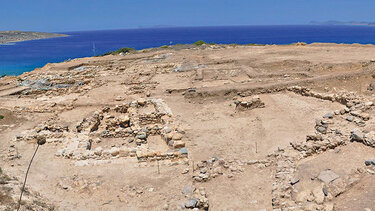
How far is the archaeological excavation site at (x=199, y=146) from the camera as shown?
6.93 metres

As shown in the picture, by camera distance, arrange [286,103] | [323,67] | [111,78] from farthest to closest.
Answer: [111,78], [323,67], [286,103]

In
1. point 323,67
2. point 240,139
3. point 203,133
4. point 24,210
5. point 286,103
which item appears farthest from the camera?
point 323,67

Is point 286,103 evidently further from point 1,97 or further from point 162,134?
point 1,97

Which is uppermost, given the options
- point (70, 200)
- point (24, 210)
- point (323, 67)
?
point (323, 67)

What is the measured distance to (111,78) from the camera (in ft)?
76.8

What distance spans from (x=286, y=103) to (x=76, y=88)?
48.2 feet

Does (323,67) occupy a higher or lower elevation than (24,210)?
higher

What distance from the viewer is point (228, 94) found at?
16.3m

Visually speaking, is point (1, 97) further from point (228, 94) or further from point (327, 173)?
point (327, 173)

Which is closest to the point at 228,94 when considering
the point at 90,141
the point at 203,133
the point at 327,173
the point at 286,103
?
the point at 286,103

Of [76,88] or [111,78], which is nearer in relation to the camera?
[76,88]

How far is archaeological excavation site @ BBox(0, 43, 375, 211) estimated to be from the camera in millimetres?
6934

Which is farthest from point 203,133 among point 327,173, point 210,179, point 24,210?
point 24,210

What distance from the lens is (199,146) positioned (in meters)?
10.4
